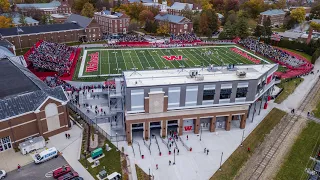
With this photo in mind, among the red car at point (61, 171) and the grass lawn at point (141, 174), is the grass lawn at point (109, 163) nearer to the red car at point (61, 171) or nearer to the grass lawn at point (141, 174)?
the grass lawn at point (141, 174)

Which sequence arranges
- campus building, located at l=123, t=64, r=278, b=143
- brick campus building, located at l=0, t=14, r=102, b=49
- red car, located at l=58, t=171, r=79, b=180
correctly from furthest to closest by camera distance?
brick campus building, located at l=0, t=14, r=102, b=49 < campus building, located at l=123, t=64, r=278, b=143 < red car, located at l=58, t=171, r=79, b=180

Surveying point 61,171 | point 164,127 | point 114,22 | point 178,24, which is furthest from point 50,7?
point 61,171

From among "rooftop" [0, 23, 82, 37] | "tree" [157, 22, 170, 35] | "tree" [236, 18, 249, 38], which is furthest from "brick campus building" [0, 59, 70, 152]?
"tree" [236, 18, 249, 38]

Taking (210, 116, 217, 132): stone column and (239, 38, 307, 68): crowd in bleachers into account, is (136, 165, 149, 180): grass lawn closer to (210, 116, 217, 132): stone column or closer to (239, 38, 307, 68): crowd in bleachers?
(210, 116, 217, 132): stone column

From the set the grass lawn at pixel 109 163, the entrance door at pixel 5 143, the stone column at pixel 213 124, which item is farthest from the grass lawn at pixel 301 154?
the entrance door at pixel 5 143

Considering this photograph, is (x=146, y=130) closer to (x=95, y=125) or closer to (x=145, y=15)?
(x=95, y=125)

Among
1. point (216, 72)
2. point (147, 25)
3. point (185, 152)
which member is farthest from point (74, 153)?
point (147, 25)

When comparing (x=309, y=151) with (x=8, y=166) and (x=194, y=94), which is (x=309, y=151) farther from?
(x=8, y=166)
